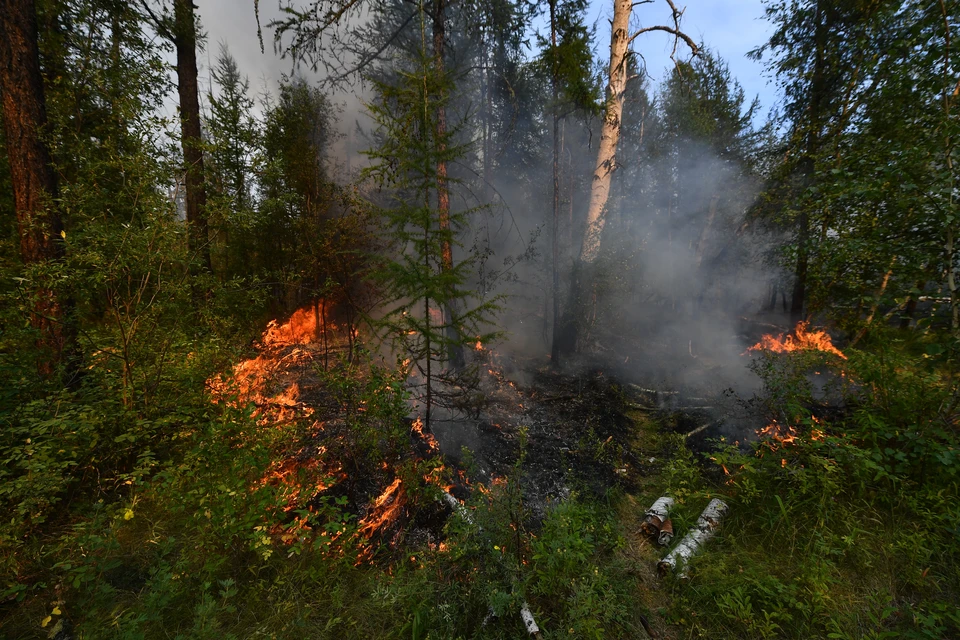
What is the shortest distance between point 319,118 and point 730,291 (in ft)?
67.9

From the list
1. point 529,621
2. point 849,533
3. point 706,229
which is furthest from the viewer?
point 706,229

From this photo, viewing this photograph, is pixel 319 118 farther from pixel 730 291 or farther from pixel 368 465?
pixel 730 291

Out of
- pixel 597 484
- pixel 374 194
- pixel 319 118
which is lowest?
pixel 597 484

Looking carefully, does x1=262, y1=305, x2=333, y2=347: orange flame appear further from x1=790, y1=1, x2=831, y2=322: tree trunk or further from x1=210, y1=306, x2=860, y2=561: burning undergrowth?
x1=790, y1=1, x2=831, y2=322: tree trunk

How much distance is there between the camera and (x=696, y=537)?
3.63 metres

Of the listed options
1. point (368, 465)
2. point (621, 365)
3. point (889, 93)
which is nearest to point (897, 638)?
point (368, 465)

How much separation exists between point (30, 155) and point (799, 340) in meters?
14.4

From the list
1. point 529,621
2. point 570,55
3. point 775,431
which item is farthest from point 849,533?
point 570,55

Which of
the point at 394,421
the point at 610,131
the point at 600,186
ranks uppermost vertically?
the point at 610,131

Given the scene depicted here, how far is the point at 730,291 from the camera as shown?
17.8 m

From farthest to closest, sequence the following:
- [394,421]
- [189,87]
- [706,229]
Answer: [706,229] → [189,87] → [394,421]

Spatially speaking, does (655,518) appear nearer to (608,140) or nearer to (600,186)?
(600,186)

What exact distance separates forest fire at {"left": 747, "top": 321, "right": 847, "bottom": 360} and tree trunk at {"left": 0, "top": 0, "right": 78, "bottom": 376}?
12897 millimetres

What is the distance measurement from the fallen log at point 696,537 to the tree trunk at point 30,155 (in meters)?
7.09
